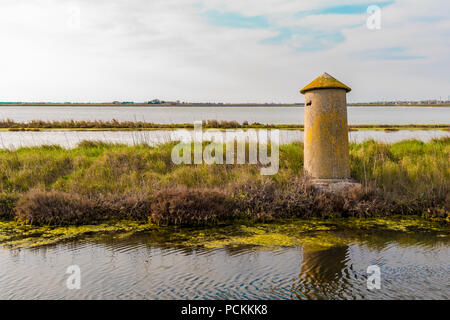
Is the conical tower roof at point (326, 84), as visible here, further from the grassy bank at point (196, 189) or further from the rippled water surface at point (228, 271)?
the rippled water surface at point (228, 271)

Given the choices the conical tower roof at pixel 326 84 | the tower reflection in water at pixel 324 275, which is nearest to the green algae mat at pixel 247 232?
the tower reflection in water at pixel 324 275

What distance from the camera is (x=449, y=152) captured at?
43.5 feet

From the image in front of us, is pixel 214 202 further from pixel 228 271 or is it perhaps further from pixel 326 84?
pixel 326 84

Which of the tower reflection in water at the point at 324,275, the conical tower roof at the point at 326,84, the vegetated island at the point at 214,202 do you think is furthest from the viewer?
the conical tower roof at the point at 326,84

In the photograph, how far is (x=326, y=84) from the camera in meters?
9.80

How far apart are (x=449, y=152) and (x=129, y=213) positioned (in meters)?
10.3

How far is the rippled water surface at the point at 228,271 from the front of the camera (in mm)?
5355

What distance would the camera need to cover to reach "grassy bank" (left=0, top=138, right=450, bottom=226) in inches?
354

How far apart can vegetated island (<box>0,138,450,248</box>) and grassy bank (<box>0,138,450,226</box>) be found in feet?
0.09

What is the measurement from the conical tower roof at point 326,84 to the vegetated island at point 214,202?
2.20m

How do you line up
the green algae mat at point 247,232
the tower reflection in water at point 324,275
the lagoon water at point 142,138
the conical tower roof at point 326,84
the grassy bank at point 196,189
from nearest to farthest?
the tower reflection in water at point 324,275
the green algae mat at point 247,232
the grassy bank at point 196,189
the conical tower roof at point 326,84
the lagoon water at point 142,138

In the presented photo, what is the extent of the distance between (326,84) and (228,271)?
220 inches

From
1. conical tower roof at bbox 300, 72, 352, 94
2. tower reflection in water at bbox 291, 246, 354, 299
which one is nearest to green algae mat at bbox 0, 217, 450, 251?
tower reflection in water at bbox 291, 246, 354, 299

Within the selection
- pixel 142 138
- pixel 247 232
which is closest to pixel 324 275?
pixel 247 232
